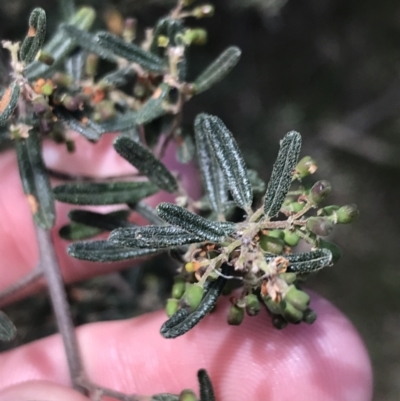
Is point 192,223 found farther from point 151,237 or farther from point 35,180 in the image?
point 35,180

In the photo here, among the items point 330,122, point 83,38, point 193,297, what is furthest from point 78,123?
point 330,122

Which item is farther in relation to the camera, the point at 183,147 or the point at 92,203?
the point at 183,147

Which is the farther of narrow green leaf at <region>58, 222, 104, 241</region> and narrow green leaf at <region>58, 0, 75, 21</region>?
narrow green leaf at <region>58, 0, 75, 21</region>

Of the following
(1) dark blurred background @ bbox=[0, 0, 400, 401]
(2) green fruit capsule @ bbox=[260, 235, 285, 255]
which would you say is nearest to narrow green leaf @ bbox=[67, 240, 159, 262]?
(2) green fruit capsule @ bbox=[260, 235, 285, 255]

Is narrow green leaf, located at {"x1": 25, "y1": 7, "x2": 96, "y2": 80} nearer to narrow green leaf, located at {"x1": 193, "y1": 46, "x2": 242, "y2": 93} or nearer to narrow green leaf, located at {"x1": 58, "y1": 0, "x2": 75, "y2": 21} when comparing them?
narrow green leaf, located at {"x1": 58, "y1": 0, "x2": 75, "y2": 21}

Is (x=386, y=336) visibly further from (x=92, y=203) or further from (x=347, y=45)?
(x=92, y=203)

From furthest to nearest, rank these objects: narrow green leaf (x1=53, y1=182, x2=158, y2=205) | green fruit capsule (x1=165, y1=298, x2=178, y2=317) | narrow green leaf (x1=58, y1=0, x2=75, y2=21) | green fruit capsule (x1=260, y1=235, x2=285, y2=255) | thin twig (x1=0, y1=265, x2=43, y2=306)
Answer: narrow green leaf (x1=58, y1=0, x2=75, y2=21) < thin twig (x1=0, y1=265, x2=43, y2=306) < narrow green leaf (x1=53, y1=182, x2=158, y2=205) < green fruit capsule (x1=165, y1=298, x2=178, y2=317) < green fruit capsule (x1=260, y1=235, x2=285, y2=255)

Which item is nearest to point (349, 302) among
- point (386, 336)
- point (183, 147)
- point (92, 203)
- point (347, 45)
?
point (386, 336)
